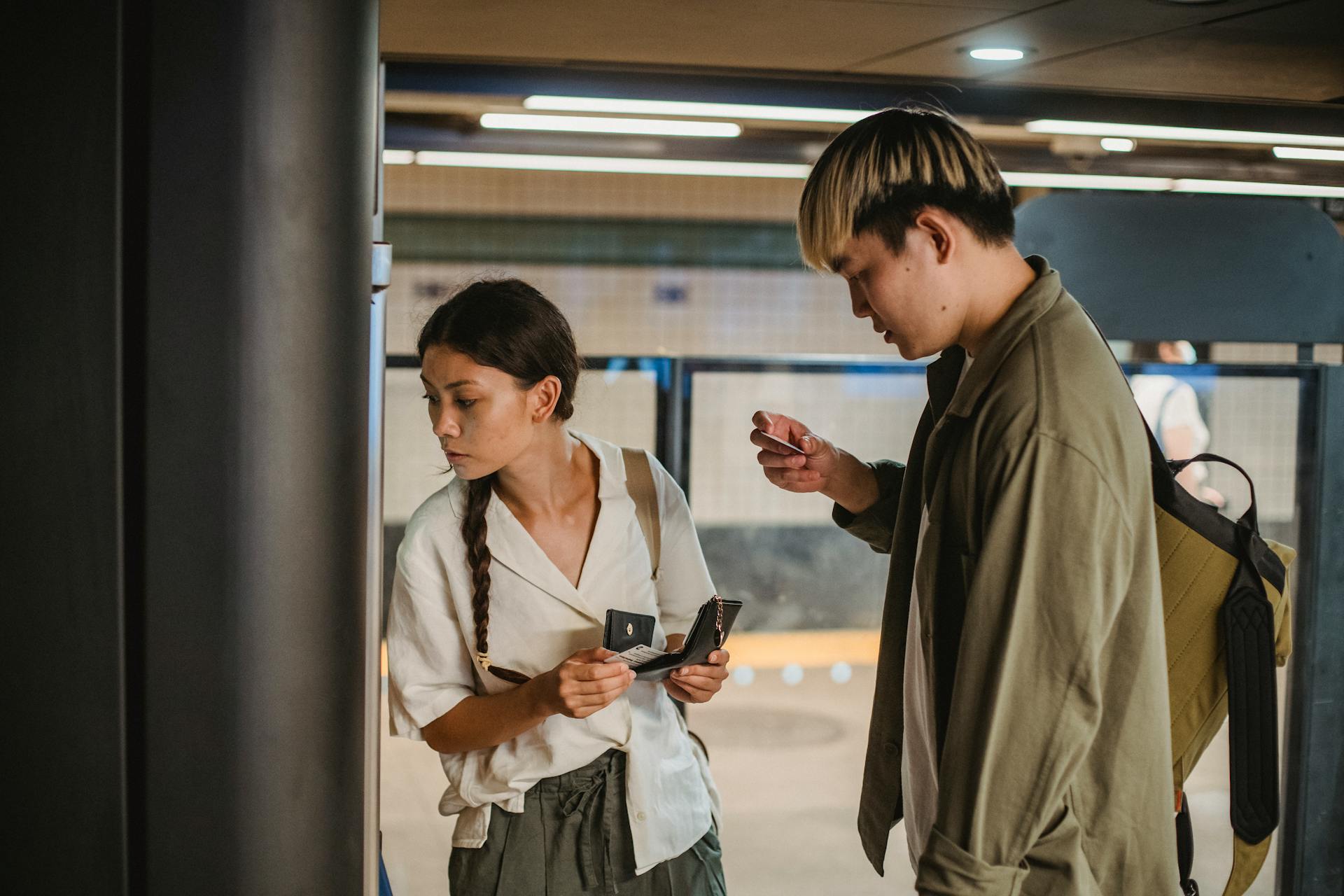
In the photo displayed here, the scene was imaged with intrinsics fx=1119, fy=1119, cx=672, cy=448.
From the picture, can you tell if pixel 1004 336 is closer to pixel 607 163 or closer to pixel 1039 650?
pixel 1039 650

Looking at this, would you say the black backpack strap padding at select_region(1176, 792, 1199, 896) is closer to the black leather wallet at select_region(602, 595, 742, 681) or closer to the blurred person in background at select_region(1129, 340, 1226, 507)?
the black leather wallet at select_region(602, 595, 742, 681)

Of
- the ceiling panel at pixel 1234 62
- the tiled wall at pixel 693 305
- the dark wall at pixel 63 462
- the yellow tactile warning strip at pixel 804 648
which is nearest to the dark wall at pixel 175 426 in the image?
the dark wall at pixel 63 462

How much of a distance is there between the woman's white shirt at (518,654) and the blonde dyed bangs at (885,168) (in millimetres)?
657

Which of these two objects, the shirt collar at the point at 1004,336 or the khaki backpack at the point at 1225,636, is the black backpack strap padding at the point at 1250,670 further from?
the shirt collar at the point at 1004,336

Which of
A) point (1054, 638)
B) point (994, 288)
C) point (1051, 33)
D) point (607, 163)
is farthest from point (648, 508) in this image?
point (607, 163)

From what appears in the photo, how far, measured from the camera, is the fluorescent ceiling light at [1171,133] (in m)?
2.86

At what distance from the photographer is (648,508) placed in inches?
77.5

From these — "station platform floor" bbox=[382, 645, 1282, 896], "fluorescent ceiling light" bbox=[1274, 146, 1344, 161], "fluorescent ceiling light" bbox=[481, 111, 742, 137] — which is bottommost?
"station platform floor" bbox=[382, 645, 1282, 896]

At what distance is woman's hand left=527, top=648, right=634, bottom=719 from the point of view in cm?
163

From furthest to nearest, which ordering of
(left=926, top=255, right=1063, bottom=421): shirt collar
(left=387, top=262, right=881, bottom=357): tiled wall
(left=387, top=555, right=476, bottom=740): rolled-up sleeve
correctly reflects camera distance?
(left=387, top=262, right=881, bottom=357): tiled wall, (left=387, top=555, right=476, bottom=740): rolled-up sleeve, (left=926, top=255, right=1063, bottom=421): shirt collar

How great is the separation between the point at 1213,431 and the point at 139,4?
9.88 feet

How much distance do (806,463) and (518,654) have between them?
587mm

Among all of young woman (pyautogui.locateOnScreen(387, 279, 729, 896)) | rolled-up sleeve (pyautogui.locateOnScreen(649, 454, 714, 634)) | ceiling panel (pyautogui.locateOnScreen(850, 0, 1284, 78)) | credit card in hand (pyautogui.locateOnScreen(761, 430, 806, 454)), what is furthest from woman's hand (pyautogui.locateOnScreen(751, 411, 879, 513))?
ceiling panel (pyautogui.locateOnScreen(850, 0, 1284, 78))

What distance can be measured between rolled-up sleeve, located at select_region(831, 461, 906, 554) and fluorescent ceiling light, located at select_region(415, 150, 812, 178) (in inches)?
47.5
